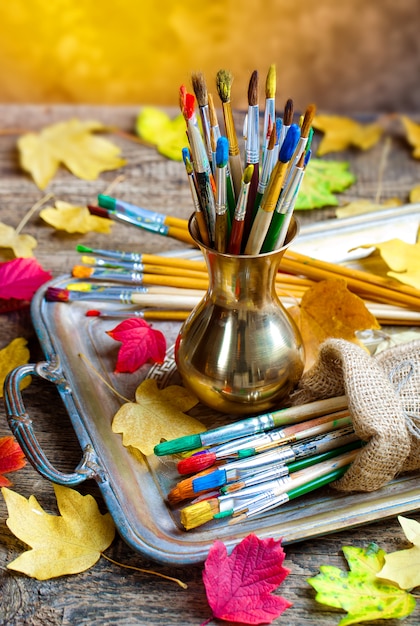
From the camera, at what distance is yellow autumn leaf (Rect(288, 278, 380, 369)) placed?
1.90ft

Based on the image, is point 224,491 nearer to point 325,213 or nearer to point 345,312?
point 345,312

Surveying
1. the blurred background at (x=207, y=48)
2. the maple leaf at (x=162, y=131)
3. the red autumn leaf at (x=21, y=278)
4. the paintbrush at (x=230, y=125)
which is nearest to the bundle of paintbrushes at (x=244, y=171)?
the paintbrush at (x=230, y=125)

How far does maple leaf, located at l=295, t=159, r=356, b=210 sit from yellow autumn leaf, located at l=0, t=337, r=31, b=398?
1.06 ft

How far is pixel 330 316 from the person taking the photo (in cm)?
59

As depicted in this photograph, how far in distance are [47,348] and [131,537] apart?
0.19 meters

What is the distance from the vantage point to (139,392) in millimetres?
543

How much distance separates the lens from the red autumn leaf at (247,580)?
1.40 ft

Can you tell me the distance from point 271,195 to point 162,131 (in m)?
0.49

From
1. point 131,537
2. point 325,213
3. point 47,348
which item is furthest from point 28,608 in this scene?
point 325,213

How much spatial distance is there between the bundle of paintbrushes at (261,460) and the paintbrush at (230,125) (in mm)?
159

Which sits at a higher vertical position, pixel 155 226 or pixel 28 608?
pixel 155 226

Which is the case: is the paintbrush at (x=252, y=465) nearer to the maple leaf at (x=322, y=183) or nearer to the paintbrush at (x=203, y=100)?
the paintbrush at (x=203, y=100)

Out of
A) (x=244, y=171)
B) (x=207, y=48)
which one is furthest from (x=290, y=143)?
(x=207, y=48)

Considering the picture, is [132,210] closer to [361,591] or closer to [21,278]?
[21,278]
